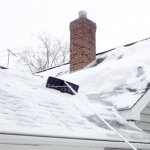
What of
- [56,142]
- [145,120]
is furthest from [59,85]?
[56,142]

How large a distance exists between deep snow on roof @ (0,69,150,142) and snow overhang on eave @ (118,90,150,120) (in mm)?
228

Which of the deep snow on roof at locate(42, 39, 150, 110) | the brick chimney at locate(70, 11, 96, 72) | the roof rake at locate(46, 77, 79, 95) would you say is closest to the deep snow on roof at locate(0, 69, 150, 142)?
the roof rake at locate(46, 77, 79, 95)

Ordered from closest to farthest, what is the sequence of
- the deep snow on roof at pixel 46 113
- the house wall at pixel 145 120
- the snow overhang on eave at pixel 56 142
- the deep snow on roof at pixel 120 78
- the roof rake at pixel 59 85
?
the snow overhang on eave at pixel 56 142, the deep snow on roof at pixel 46 113, the roof rake at pixel 59 85, the house wall at pixel 145 120, the deep snow on roof at pixel 120 78

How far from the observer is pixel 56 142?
14.2 ft

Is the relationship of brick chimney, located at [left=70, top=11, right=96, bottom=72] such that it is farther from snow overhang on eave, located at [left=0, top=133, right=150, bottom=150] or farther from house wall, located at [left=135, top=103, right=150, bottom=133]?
snow overhang on eave, located at [left=0, top=133, right=150, bottom=150]

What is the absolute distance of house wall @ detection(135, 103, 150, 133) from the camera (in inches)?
285

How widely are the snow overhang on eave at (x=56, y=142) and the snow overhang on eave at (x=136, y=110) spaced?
1.54 metres

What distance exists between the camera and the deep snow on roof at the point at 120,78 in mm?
7465

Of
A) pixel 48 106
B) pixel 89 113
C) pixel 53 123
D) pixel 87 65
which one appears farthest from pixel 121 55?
pixel 53 123

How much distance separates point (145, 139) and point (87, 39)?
5.28 metres

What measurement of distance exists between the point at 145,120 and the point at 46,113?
2.96 meters

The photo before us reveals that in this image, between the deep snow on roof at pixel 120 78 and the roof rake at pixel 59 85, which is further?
the deep snow on roof at pixel 120 78

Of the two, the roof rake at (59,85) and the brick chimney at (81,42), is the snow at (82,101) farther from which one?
the brick chimney at (81,42)

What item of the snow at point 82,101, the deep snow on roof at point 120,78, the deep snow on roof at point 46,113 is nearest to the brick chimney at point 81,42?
the deep snow on roof at point 120,78
